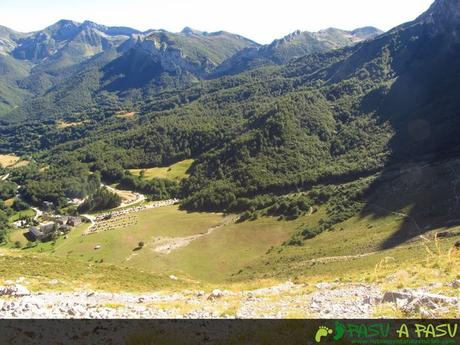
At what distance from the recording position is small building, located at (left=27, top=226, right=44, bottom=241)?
5266 inches

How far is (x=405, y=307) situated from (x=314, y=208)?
111 m

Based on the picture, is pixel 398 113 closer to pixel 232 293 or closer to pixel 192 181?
pixel 192 181

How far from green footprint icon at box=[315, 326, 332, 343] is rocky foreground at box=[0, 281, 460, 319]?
2775 millimetres

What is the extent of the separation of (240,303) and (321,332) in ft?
32.0

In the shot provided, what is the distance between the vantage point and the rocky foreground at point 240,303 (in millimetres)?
23797

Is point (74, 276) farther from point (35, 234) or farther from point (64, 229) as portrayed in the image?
point (64, 229)

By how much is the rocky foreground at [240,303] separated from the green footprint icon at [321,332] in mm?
2775

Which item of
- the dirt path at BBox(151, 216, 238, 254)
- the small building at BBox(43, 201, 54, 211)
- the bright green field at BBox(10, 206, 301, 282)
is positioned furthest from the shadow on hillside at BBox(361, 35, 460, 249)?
the small building at BBox(43, 201, 54, 211)

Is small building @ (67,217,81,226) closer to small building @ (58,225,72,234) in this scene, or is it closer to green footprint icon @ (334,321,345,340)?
small building @ (58,225,72,234)

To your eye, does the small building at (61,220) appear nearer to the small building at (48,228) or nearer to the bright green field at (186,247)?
the small building at (48,228)

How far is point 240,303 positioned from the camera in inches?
1179

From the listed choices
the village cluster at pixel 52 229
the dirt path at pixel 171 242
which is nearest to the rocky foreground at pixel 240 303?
the dirt path at pixel 171 242

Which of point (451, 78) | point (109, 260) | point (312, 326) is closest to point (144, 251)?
point (109, 260)

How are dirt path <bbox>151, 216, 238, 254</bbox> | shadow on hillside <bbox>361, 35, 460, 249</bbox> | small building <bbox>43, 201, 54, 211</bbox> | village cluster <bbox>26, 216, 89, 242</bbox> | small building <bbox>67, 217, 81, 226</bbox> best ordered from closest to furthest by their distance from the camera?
1. shadow on hillside <bbox>361, 35, 460, 249</bbox>
2. dirt path <bbox>151, 216, 238, 254</bbox>
3. village cluster <bbox>26, 216, 89, 242</bbox>
4. small building <bbox>67, 217, 81, 226</bbox>
5. small building <bbox>43, 201, 54, 211</bbox>
